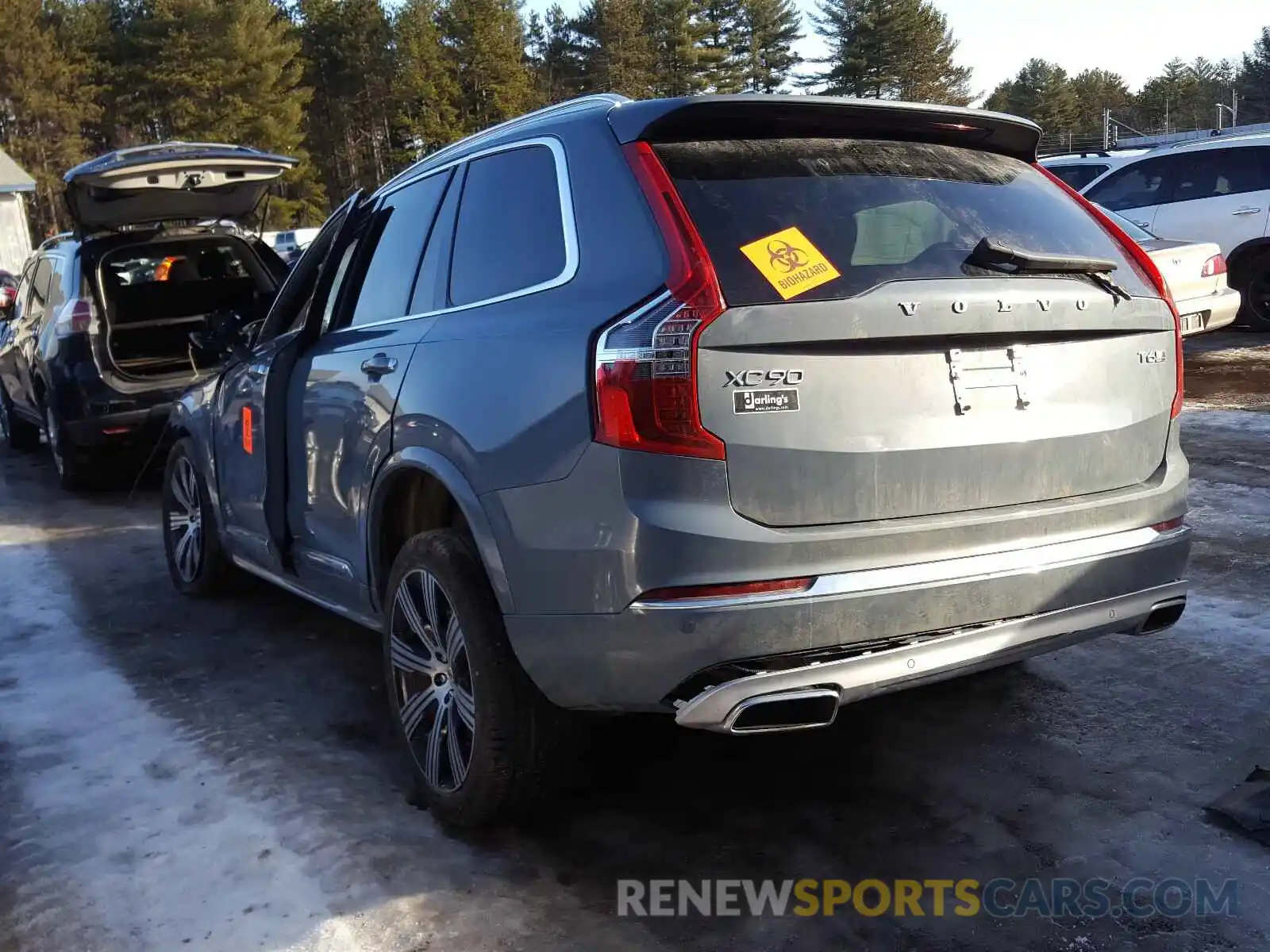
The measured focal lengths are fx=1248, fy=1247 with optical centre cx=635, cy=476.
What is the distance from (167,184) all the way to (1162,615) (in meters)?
6.93

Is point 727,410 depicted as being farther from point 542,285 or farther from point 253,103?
point 253,103

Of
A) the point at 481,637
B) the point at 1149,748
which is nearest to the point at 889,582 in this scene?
the point at 481,637

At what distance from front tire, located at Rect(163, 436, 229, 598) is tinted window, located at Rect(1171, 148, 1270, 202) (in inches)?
434

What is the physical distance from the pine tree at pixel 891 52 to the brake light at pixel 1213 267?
65593 millimetres

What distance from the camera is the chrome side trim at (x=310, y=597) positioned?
4113mm

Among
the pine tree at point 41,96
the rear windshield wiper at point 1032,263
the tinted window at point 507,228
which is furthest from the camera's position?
the pine tree at point 41,96

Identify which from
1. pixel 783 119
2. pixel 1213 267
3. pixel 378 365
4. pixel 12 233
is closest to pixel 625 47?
pixel 12 233

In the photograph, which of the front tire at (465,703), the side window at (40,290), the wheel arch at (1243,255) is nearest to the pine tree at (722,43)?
the wheel arch at (1243,255)

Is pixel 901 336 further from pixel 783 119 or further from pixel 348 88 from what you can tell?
pixel 348 88

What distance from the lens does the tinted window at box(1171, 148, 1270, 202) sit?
12680 mm

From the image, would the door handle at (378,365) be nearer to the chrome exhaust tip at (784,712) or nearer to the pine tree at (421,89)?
the chrome exhaust tip at (784,712)

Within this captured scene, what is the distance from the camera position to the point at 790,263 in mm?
2877

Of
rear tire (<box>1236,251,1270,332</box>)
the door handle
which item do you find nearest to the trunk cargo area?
the door handle
